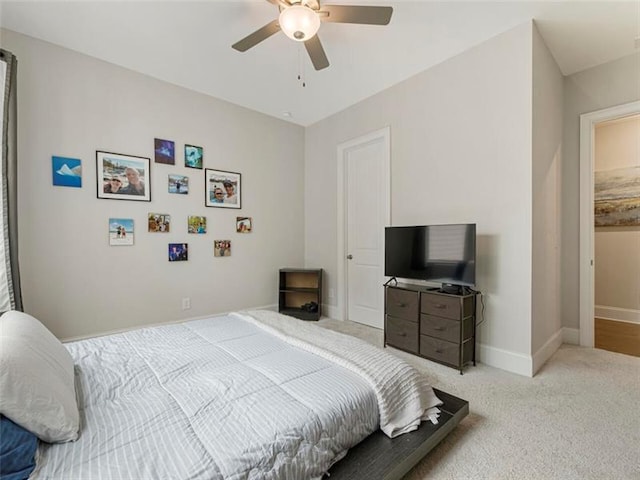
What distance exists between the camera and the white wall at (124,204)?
2.71 m

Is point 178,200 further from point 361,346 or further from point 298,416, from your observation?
Result: point 298,416

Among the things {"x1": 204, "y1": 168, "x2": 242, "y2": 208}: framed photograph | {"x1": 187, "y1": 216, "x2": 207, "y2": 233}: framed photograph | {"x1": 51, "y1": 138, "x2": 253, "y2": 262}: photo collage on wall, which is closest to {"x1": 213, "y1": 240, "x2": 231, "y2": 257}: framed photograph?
{"x1": 51, "y1": 138, "x2": 253, "y2": 262}: photo collage on wall

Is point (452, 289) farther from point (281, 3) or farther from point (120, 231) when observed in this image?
point (120, 231)

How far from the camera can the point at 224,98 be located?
12.5 feet

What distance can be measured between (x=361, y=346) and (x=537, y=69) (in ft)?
8.93

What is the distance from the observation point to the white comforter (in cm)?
91

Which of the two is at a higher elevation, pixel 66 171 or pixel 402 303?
pixel 66 171

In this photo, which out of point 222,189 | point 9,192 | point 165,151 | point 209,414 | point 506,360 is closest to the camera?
point 209,414

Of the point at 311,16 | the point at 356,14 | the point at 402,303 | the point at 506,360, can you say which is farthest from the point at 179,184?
the point at 506,360

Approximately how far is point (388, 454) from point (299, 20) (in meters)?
2.41

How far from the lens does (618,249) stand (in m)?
4.01

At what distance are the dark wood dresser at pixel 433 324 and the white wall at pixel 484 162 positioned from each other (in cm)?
30

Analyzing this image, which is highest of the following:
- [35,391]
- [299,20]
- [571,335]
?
[299,20]

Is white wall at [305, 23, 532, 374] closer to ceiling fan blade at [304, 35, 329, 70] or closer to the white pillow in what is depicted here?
ceiling fan blade at [304, 35, 329, 70]
